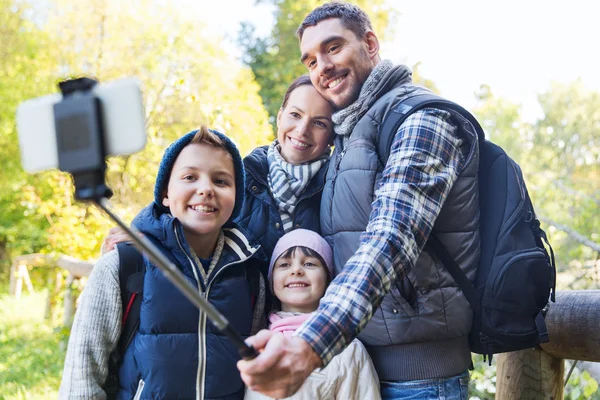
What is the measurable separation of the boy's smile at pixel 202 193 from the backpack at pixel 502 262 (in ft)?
1.94

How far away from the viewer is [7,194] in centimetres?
1623

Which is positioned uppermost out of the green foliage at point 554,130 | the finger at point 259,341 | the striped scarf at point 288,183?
the green foliage at point 554,130

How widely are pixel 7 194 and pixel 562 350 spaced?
16.1 metres

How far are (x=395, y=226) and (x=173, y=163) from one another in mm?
895

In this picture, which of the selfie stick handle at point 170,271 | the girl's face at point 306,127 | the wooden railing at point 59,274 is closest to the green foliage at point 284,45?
the wooden railing at point 59,274

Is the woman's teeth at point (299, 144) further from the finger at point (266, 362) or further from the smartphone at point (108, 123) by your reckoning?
the smartphone at point (108, 123)

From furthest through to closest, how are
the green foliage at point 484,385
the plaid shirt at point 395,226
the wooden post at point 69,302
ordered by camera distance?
the wooden post at point 69,302 < the green foliage at point 484,385 < the plaid shirt at point 395,226

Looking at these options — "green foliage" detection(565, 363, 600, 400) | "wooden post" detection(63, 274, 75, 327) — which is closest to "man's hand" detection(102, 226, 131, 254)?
"green foliage" detection(565, 363, 600, 400)

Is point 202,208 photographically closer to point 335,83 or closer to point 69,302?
point 335,83

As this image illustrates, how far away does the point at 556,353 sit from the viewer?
2535 millimetres

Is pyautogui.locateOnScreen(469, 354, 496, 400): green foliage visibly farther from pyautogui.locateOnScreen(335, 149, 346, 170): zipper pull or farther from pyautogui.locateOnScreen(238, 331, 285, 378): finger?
pyautogui.locateOnScreen(238, 331, 285, 378): finger

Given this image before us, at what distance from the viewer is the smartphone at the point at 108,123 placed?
1.12 m

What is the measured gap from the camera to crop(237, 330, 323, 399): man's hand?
1.44m

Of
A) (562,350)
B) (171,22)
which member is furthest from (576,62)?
(562,350)
